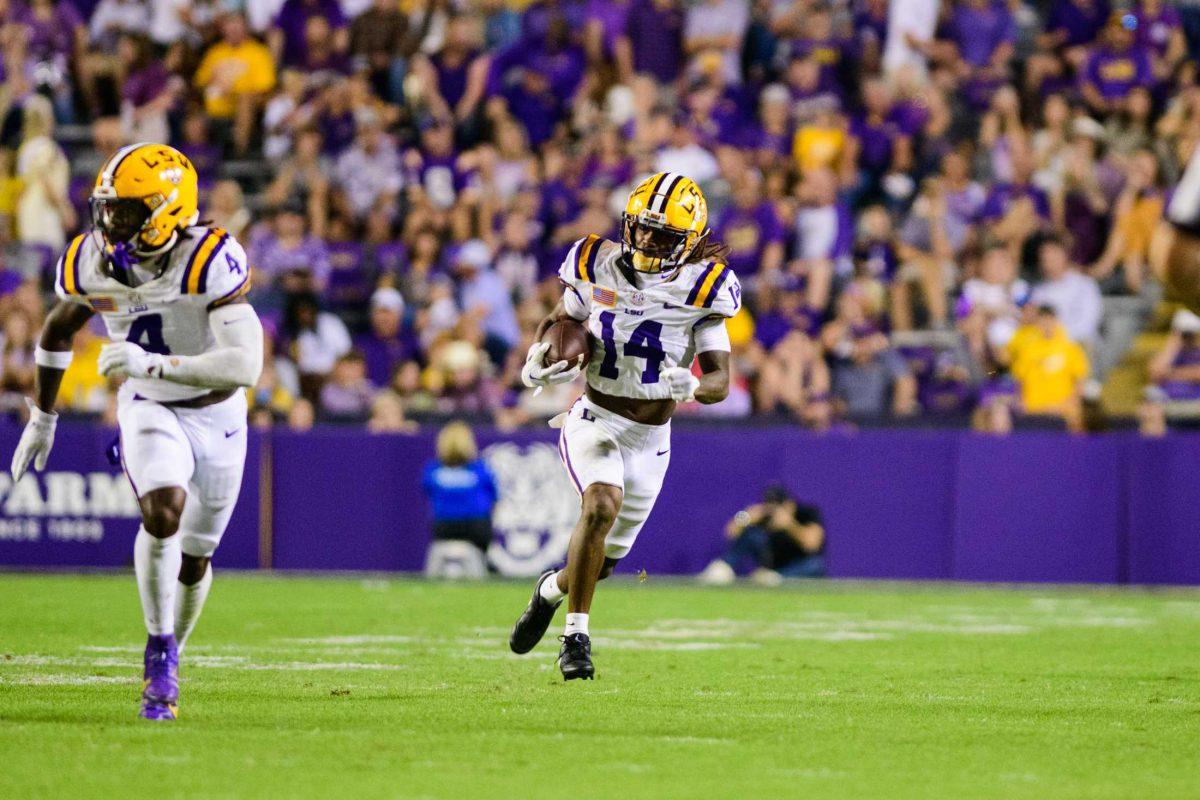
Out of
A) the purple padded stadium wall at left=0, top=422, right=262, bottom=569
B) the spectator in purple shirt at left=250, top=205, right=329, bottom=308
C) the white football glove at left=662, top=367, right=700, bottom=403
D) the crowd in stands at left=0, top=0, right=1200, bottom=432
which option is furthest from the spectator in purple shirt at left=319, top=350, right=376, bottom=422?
the white football glove at left=662, top=367, right=700, bottom=403

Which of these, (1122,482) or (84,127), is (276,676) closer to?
(1122,482)

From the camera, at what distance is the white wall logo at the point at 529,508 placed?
1380 centimetres

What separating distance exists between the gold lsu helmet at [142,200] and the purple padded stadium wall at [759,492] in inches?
306

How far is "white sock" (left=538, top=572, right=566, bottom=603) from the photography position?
7547mm

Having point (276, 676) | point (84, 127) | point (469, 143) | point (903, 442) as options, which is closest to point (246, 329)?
point (276, 676)

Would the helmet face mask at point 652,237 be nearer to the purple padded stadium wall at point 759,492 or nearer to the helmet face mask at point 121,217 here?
the helmet face mask at point 121,217

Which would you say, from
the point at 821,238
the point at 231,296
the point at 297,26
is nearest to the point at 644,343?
the point at 231,296

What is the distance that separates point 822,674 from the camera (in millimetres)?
7742

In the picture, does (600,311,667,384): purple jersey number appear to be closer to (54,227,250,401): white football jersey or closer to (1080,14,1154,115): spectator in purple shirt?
(54,227,250,401): white football jersey

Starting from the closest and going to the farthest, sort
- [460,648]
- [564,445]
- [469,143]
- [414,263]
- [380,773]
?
[380,773], [564,445], [460,648], [414,263], [469,143]

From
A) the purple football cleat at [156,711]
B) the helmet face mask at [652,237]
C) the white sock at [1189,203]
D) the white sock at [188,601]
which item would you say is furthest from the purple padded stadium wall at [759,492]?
the white sock at [1189,203]

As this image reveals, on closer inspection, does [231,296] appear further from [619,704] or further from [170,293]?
[619,704]

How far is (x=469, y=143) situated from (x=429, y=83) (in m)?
0.68

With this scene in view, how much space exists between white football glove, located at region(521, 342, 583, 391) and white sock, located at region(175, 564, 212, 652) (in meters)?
1.48
